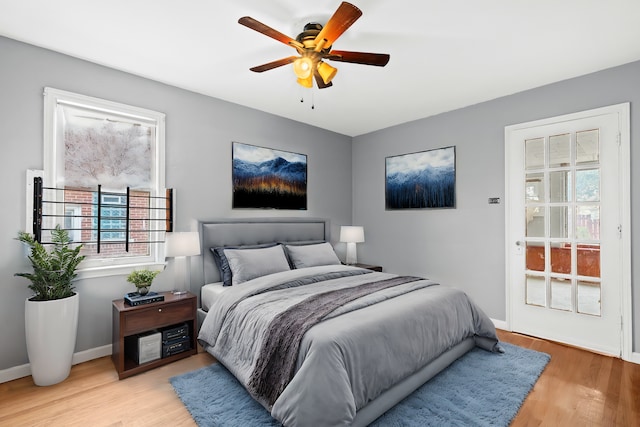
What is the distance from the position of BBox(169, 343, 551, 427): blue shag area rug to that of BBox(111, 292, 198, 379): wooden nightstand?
14.2 inches

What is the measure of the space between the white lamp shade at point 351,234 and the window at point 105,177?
2388 mm

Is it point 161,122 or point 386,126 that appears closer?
point 161,122

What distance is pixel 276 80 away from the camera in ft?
10.3

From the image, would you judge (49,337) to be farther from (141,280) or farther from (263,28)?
(263,28)

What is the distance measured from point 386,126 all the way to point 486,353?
127 inches

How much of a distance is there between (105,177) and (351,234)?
9.89ft

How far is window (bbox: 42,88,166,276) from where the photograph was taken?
2.68 m

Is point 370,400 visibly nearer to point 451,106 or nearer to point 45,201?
point 45,201

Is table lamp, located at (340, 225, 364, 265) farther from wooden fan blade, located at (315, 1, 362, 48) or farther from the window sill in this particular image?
wooden fan blade, located at (315, 1, 362, 48)

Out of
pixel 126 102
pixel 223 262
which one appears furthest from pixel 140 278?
pixel 126 102

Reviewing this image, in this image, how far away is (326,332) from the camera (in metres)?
1.86

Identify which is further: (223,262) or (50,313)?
(223,262)

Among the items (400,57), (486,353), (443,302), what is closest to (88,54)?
(400,57)

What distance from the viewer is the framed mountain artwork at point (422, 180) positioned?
4.07m
